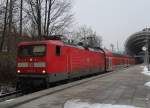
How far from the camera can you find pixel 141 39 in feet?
477

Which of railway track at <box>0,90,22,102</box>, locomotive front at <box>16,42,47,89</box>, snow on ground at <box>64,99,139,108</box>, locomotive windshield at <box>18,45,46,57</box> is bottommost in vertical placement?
railway track at <box>0,90,22,102</box>

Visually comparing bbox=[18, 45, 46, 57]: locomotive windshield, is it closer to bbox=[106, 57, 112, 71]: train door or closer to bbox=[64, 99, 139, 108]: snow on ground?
bbox=[64, 99, 139, 108]: snow on ground

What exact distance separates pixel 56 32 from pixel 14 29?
5758mm

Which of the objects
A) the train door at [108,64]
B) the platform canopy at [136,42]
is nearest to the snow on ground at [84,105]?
the train door at [108,64]

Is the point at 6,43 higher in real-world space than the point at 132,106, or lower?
higher

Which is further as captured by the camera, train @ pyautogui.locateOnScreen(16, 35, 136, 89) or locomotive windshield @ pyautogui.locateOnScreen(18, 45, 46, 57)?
locomotive windshield @ pyautogui.locateOnScreen(18, 45, 46, 57)

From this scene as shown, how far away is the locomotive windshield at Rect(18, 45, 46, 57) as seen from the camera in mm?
18789

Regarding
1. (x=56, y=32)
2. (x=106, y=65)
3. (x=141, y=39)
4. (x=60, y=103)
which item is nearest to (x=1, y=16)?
(x=56, y=32)

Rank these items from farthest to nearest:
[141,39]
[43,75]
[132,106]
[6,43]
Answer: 1. [141,39]
2. [6,43]
3. [43,75]
4. [132,106]

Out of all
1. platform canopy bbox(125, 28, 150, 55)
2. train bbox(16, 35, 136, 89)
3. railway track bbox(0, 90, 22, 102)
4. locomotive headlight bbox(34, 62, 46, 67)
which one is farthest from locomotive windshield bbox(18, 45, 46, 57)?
platform canopy bbox(125, 28, 150, 55)

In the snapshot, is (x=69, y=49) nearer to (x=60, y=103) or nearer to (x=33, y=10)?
(x=60, y=103)

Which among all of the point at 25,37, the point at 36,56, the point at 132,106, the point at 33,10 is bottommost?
the point at 132,106

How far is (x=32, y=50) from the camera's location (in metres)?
19.3

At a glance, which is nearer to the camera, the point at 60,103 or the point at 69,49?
the point at 60,103
